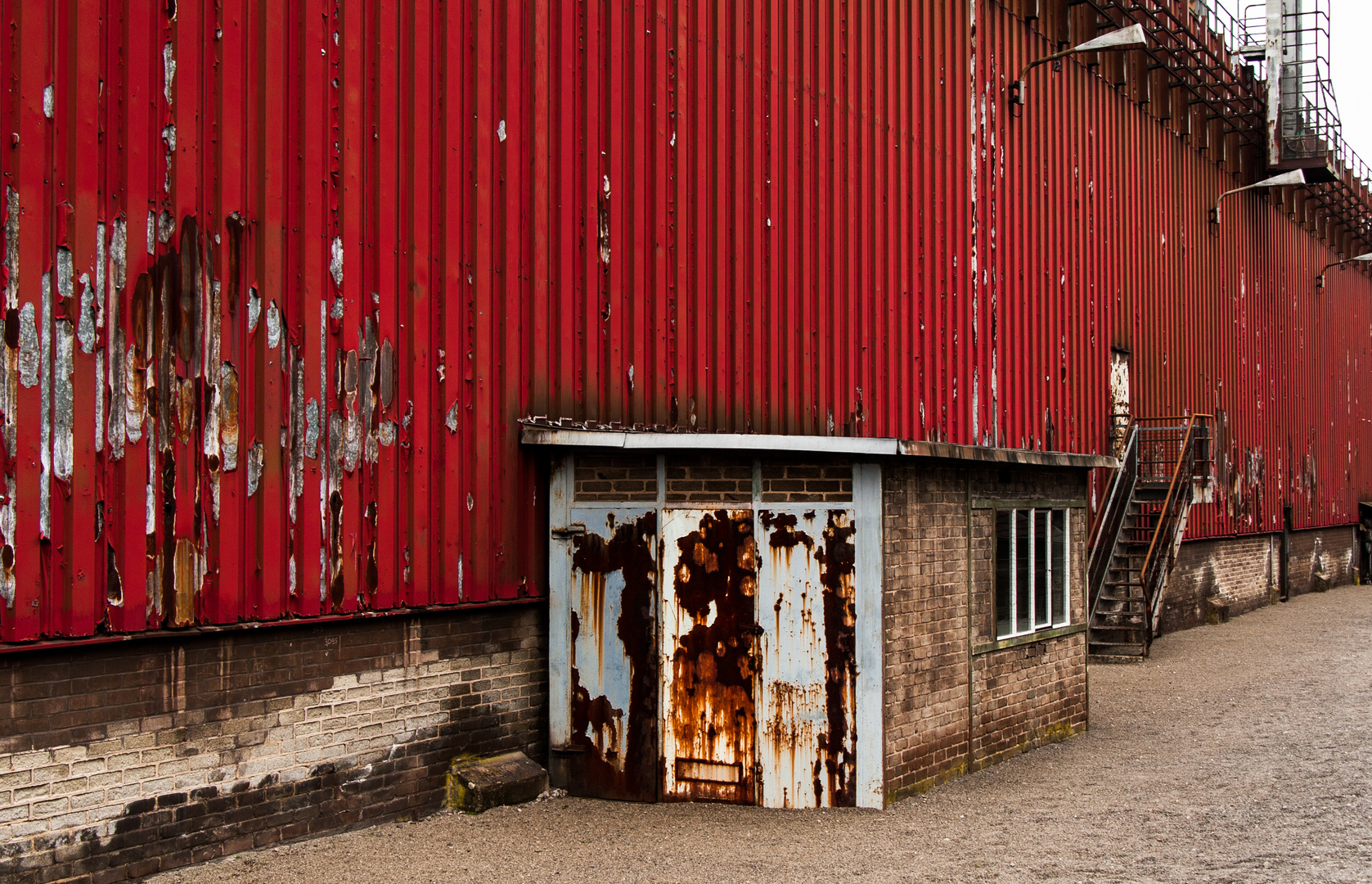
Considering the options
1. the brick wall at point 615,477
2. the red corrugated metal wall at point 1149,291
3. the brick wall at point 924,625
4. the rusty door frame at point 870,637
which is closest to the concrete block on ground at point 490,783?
the brick wall at point 615,477

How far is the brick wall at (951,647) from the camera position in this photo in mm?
7816

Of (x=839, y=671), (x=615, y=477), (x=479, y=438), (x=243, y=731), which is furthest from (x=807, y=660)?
(x=243, y=731)

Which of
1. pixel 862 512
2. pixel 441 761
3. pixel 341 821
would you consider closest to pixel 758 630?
pixel 862 512

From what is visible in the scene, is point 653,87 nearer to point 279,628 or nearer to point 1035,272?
point 279,628

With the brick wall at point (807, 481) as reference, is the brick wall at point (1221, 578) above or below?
below

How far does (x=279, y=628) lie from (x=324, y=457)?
3.47 ft

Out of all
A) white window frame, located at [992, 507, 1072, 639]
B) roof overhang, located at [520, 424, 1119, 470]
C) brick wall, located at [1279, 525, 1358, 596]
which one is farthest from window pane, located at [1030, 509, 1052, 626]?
brick wall, located at [1279, 525, 1358, 596]

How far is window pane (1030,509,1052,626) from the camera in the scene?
9773 millimetres

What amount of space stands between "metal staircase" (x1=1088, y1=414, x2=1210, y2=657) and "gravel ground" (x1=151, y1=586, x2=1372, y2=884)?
17.4 ft

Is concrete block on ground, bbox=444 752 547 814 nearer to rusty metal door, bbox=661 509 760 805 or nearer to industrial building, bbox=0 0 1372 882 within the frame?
industrial building, bbox=0 0 1372 882

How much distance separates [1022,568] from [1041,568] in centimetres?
37

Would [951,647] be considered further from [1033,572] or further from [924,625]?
[1033,572]

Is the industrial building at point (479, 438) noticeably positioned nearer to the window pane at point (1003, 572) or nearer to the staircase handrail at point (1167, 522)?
the window pane at point (1003, 572)

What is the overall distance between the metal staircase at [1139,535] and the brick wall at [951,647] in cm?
598
